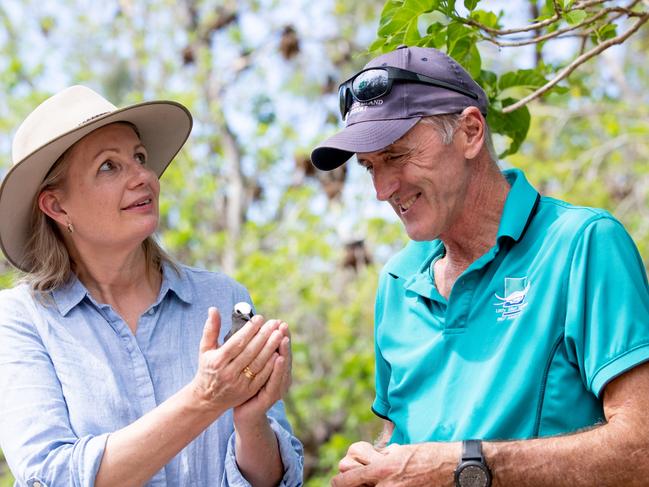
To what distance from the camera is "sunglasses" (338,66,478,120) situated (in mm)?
2543

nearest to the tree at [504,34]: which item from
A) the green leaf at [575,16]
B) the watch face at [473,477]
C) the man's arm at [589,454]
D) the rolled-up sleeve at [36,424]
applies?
the green leaf at [575,16]

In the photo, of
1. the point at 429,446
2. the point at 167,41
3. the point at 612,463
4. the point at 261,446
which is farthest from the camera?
the point at 167,41

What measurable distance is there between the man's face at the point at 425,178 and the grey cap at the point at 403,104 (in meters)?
0.05

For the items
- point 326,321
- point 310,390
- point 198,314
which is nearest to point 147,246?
point 198,314

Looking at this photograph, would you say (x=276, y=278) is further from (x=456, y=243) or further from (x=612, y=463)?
(x=612, y=463)

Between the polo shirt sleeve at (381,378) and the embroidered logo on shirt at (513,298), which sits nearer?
the embroidered logo on shirt at (513,298)

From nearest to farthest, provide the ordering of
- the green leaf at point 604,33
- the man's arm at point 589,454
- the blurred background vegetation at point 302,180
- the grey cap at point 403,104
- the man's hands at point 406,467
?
the man's arm at point 589,454
the man's hands at point 406,467
the grey cap at point 403,104
the green leaf at point 604,33
the blurred background vegetation at point 302,180

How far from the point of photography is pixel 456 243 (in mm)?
2678

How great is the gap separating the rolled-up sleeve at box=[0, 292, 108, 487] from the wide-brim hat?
37 cm

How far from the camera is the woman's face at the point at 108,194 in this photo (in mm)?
2773

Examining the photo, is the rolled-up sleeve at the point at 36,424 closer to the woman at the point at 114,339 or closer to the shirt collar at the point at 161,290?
the woman at the point at 114,339

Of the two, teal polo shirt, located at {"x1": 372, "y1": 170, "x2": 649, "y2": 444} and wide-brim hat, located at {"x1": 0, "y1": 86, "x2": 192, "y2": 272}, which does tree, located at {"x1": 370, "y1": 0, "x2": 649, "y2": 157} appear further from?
wide-brim hat, located at {"x1": 0, "y1": 86, "x2": 192, "y2": 272}

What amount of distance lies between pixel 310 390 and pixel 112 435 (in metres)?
6.80

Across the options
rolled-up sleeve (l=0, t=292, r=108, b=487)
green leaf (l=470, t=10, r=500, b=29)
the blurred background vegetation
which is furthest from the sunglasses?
the blurred background vegetation
